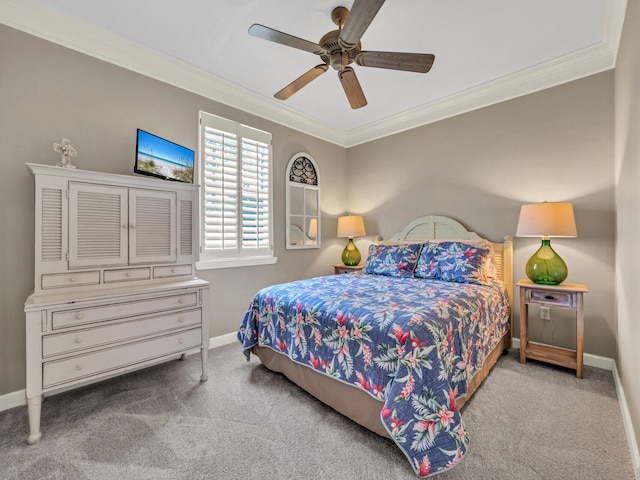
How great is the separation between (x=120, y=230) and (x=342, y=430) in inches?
80.4

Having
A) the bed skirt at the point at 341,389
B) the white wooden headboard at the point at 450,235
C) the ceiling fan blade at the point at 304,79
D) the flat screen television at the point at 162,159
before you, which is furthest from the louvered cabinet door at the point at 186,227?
the white wooden headboard at the point at 450,235

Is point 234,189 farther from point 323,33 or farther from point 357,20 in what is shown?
point 357,20

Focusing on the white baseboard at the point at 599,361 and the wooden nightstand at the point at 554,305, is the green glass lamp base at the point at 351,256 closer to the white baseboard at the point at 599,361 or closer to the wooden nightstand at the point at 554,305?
the wooden nightstand at the point at 554,305

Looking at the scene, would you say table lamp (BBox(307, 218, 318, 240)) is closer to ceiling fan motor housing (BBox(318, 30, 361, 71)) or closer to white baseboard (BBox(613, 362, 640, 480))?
ceiling fan motor housing (BBox(318, 30, 361, 71))

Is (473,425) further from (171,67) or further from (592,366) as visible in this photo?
(171,67)

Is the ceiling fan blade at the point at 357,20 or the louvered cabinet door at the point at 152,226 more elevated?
the ceiling fan blade at the point at 357,20

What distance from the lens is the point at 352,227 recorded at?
13.4ft

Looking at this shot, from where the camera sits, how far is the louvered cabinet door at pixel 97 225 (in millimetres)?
1887

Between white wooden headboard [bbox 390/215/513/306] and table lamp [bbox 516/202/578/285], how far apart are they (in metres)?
0.33

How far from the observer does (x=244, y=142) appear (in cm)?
329

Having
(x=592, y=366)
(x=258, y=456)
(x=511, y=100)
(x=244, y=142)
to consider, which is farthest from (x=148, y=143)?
(x=592, y=366)

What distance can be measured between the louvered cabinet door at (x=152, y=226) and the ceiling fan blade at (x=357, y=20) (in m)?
1.72

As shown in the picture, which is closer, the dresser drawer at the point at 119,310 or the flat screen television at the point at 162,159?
the dresser drawer at the point at 119,310

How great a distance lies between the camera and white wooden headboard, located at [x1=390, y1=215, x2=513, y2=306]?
291cm
